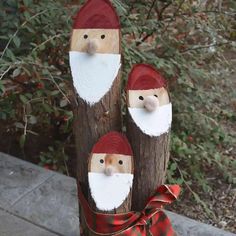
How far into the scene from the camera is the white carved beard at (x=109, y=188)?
1.47m

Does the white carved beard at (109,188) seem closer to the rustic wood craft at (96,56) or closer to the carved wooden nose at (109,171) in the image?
the carved wooden nose at (109,171)

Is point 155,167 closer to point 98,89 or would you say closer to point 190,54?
point 98,89

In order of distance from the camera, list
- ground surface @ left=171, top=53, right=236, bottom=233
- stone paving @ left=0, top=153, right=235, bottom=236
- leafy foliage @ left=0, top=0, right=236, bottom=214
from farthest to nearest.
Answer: ground surface @ left=171, top=53, right=236, bottom=233
leafy foliage @ left=0, top=0, right=236, bottom=214
stone paving @ left=0, top=153, right=235, bottom=236

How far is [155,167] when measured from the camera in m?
1.58

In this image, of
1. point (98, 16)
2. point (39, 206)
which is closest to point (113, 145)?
point (98, 16)

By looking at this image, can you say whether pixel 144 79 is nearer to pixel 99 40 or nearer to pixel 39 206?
pixel 99 40

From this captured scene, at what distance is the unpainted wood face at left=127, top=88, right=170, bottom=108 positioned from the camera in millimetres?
1474

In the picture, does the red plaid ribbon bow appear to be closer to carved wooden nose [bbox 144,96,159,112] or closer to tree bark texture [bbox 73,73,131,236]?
tree bark texture [bbox 73,73,131,236]

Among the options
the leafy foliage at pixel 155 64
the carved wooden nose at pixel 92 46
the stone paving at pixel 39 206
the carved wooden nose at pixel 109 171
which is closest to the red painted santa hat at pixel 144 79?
the carved wooden nose at pixel 92 46

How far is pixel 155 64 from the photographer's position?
247 centimetres

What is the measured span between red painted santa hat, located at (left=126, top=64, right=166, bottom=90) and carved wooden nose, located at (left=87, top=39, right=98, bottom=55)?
145 millimetres

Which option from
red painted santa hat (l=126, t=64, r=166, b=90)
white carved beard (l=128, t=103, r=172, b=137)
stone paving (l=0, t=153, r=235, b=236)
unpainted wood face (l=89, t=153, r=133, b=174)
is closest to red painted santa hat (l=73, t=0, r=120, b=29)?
red painted santa hat (l=126, t=64, r=166, b=90)

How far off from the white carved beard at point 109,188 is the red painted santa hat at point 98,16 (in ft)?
1.56

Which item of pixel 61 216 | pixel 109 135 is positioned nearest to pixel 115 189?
pixel 109 135
